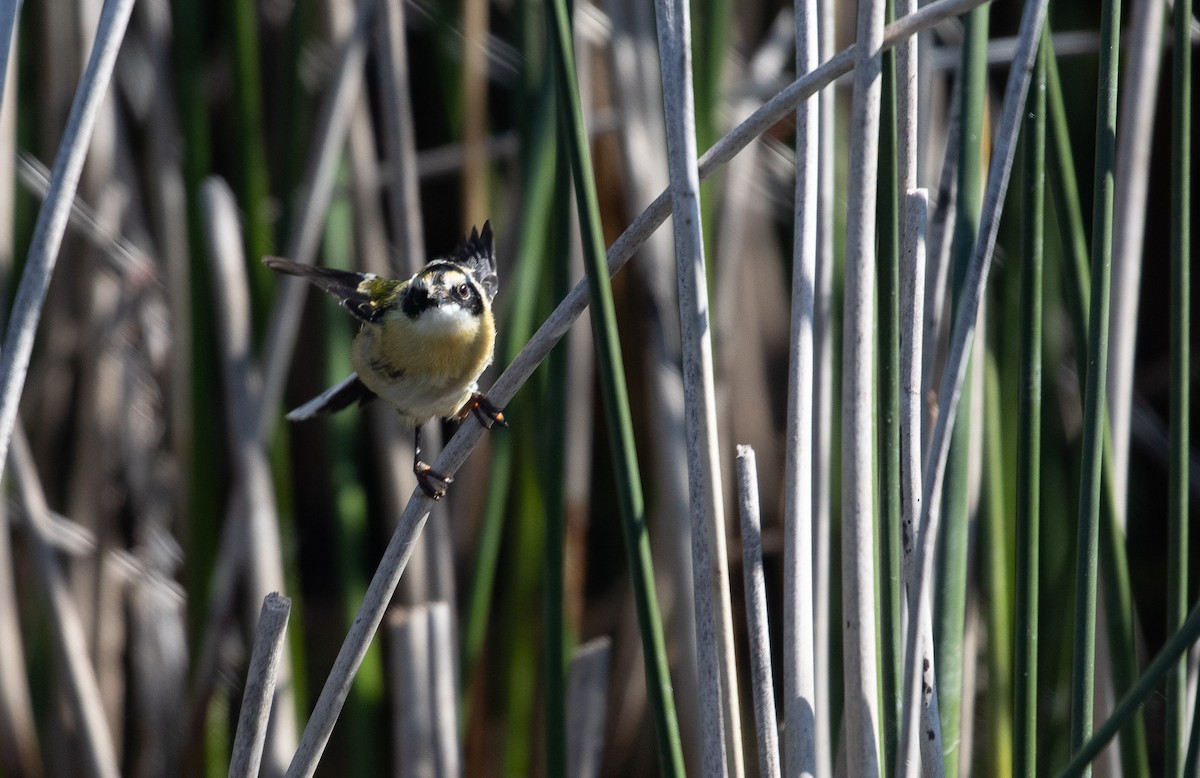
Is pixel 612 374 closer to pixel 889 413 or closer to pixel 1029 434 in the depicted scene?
pixel 889 413

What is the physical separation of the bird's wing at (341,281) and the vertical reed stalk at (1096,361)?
3.83 ft

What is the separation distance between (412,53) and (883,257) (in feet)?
6.76

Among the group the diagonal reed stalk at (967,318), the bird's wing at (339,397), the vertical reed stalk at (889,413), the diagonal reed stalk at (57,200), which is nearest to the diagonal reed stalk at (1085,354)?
the diagonal reed stalk at (967,318)

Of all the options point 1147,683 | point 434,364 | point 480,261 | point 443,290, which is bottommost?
point 1147,683

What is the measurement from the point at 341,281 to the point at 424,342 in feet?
0.58

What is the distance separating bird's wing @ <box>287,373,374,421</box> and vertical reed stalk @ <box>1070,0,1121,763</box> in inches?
52.1

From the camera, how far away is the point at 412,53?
2996 mm

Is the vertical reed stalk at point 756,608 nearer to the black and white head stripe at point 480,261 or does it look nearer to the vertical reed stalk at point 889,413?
the vertical reed stalk at point 889,413

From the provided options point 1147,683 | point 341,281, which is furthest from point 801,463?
point 341,281

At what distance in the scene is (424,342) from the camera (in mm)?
2037

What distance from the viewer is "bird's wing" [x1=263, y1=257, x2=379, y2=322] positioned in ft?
6.03

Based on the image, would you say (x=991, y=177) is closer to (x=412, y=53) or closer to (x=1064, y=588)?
(x=1064, y=588)

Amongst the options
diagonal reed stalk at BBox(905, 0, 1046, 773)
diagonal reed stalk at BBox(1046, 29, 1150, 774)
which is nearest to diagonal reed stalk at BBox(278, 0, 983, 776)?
diagonal reed stalk at BBox(905, 0, 1046, 773)

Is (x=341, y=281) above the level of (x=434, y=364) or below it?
above
